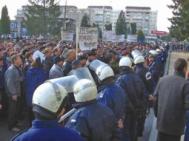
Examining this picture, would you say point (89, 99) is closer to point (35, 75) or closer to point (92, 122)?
point (92, 122)

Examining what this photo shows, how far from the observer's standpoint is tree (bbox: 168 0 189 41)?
8356 cm

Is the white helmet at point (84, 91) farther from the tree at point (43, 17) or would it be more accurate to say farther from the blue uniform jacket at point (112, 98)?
the tree at point (43, 17)

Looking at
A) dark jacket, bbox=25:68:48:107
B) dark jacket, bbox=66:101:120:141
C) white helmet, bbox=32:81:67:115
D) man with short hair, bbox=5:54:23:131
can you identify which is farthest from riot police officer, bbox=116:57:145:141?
white helmet, bbox=32:81:67:115

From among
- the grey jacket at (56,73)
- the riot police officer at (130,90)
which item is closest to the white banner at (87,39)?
the grey jacket at (56,73)

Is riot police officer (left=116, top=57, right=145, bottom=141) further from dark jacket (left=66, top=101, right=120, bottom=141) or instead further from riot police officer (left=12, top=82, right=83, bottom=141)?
riot police officer (left=12, top=82, right=83, bottom=141)

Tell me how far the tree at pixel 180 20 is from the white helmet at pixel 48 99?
7783cm

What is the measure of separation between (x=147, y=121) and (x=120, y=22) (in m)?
111

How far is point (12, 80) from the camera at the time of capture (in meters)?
11.3

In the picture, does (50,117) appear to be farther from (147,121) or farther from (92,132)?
(147,121)

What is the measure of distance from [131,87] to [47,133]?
4920 mm

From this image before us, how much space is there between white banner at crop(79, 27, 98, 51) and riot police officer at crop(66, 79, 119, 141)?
8375 millimetres

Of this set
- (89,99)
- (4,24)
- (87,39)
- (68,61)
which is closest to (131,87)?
(68,61)

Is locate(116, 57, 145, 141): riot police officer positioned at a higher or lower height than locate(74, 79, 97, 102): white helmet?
lower

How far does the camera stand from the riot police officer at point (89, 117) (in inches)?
211
